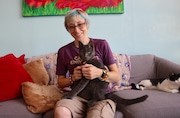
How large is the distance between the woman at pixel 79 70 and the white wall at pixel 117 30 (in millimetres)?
825

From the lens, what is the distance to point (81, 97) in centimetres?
143

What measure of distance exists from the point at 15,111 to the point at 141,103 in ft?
2.77

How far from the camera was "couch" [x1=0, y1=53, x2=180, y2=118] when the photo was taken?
4.68 ft

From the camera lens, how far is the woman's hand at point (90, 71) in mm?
1341

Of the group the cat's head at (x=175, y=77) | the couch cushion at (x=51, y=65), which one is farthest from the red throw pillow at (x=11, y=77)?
the cat's head at (x=175, y=77)

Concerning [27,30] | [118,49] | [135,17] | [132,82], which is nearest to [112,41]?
[118,49]

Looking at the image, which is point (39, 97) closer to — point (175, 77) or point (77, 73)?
point (77, 73)

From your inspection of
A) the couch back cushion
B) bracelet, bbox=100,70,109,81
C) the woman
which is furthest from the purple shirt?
the couch back cushion

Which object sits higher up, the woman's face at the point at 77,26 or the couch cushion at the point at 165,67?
the woman's face at the point at 77,26

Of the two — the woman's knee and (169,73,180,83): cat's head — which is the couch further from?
the woman's knee

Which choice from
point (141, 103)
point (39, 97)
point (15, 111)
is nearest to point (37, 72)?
point (39, 97)

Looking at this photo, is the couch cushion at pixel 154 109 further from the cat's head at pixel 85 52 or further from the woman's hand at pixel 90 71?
the cat's head at pixel 85 52

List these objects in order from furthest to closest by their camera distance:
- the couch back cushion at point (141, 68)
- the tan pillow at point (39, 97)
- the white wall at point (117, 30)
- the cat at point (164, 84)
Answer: the white wall at point (117, 30) → the couch back cushion at point (141, 68) → the cat at point (164, 84) → the tan pillow at point (39, 97)

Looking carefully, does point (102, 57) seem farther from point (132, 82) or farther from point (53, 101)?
point (132, 82)
